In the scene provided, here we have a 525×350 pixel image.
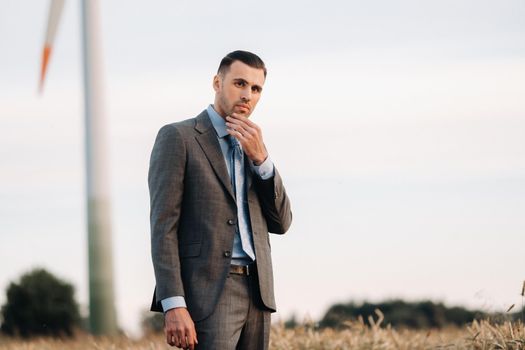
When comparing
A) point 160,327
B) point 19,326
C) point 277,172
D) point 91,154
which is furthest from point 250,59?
point 19,326

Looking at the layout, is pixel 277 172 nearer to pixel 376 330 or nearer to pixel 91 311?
pixel 376 330

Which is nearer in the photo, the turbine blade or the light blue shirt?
the light blue shirt

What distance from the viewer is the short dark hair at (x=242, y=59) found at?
5336mm

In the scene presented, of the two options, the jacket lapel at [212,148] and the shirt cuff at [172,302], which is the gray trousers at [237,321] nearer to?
the shirt cuff at [172,302]

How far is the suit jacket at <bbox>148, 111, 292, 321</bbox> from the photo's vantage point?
16.7 feet

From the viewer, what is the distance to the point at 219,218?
5.16 m

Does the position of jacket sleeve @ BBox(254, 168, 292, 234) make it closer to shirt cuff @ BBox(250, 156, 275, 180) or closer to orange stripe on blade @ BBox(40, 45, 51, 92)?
shirt cuff @ BBox(250, 156, 275, 180)

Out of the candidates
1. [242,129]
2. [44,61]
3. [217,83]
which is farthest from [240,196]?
[44,61]

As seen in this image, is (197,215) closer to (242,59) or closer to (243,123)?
(243,123)

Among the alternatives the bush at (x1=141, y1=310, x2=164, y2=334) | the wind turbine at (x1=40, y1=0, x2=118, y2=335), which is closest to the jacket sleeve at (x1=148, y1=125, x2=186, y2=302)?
the bush at (x1=141, y1=310, x2=164, y2=334)

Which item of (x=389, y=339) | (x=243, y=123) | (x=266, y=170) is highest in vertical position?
(x=243, y=123)

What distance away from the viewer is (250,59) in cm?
535

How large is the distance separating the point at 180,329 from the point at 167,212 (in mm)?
643

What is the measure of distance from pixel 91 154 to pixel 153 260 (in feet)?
41.8
